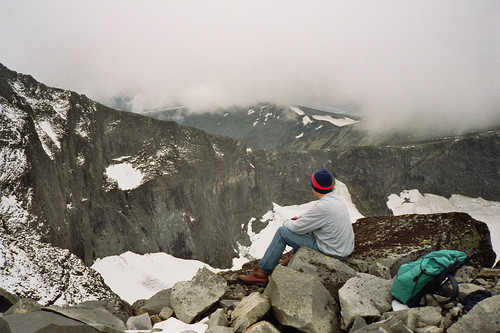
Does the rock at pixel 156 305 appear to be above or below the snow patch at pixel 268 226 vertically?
above

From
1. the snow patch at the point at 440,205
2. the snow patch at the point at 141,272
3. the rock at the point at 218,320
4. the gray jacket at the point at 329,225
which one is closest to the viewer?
the rock at the point at 218,320

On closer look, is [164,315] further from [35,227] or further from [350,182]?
[350,182]

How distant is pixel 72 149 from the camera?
54.3 m

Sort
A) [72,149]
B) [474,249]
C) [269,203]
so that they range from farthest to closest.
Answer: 1. [269,203]
2. [72,149]
3. [474,249]

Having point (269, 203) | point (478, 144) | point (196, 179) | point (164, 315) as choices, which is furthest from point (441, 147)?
point (164, 315)

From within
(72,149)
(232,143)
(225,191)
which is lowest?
(225,191)

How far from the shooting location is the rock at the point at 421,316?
14.4 ft

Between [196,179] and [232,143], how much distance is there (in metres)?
24.6

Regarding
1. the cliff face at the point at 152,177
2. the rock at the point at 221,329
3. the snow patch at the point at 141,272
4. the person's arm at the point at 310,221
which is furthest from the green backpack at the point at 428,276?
the snow patch at the point at 141,272

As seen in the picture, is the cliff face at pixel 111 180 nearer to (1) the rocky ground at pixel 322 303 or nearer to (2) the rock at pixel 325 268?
(1) the rocky ground at pixel 322 303

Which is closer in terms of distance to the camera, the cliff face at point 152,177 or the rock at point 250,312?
the rock at point 250,312

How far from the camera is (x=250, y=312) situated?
5.61m

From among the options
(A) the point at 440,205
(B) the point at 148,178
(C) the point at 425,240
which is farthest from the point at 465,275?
(A) the point at 440,205

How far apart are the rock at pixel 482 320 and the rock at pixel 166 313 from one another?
585 centimetres
